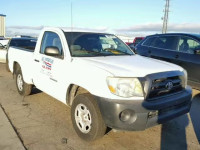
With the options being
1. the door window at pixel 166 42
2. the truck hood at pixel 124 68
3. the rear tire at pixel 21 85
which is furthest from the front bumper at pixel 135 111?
the door window at pixel 166 42

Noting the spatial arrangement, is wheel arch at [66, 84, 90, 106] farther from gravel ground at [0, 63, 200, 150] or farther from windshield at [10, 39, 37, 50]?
windshield at [10, 39, 37, 50]

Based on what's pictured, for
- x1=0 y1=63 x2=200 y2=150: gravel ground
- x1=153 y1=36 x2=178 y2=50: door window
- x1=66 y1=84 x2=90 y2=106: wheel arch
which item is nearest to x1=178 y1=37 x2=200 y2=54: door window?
x1=153 y1=36 x2=178 y2=50: door window

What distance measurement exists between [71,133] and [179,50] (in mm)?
4335

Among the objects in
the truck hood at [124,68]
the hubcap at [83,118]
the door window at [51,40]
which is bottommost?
the hubcap at [83,118]

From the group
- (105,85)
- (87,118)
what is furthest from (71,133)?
(105,85)

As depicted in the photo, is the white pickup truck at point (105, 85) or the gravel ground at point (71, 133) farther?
the gravel ground at point (71, 133)

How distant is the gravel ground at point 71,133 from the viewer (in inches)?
132

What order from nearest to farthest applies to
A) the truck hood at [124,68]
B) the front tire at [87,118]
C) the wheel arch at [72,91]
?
the truck hood at [124,68]
the front tire at [87,118]
the wheel arch at [72,91]

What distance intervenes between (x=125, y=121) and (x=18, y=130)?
6.48ft

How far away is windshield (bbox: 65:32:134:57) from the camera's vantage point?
13.1ft

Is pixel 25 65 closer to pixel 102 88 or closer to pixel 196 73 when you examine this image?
pixel 102 88

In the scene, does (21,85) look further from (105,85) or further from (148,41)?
(148,41)

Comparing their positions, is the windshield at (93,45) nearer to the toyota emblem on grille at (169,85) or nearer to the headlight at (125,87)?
the headlight at (125,87)

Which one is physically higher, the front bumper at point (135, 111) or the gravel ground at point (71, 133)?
the front bumper at point (135, 111)
